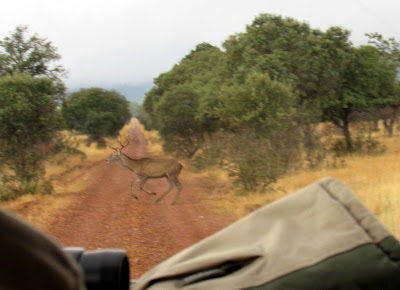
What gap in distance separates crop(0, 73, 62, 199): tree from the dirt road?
1.44 metres

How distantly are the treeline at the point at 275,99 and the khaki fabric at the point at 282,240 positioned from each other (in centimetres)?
985

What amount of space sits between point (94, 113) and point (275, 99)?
380 inches

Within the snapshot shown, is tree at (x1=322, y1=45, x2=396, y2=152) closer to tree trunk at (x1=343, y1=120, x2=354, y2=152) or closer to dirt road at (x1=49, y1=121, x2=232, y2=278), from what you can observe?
tree trunk at (x1=343, y1=120, x2=354, y2=152)

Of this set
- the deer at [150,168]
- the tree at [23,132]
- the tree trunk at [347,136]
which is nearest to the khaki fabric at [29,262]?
the deer at [150,168]

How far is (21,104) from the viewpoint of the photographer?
12891mm

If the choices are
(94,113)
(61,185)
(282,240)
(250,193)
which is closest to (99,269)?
(282,240)

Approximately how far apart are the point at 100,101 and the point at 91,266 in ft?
73.0

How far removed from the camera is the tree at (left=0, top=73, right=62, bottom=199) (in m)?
12.2

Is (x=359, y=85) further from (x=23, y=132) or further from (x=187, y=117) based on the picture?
(x=23, y=132)

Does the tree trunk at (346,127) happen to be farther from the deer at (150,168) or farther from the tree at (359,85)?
the deer at (150,168)

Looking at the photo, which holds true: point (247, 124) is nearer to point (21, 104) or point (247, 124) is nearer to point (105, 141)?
point (21, 104)

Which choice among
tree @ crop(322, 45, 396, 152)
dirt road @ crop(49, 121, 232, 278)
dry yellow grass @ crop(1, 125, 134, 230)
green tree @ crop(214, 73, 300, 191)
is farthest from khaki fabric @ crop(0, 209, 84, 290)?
tree @ crop(322, 45, 396, 152)

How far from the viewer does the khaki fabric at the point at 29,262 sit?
59cm

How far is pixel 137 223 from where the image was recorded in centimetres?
877
